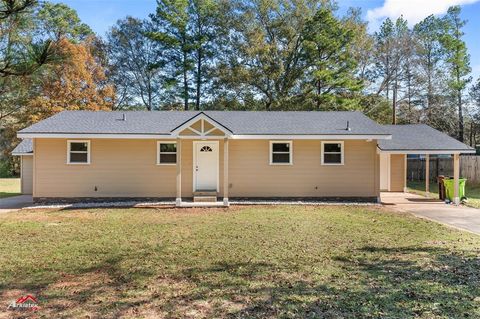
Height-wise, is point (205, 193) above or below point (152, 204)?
above

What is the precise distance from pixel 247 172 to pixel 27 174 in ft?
35.9

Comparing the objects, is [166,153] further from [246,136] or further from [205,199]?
[246,136]

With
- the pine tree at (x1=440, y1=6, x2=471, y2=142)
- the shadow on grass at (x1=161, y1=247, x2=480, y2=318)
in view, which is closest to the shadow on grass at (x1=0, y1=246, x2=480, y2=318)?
the shadow on grass at (x1=161, y1=247, x2=480, y2=318)

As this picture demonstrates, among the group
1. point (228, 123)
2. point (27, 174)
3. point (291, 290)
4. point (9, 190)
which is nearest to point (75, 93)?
point (9, 190)

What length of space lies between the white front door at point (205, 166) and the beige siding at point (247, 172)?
206 mm

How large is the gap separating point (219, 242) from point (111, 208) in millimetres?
6352

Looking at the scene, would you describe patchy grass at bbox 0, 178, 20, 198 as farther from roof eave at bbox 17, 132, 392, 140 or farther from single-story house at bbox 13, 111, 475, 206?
roof eave at bbox 17, 132, 392, 140

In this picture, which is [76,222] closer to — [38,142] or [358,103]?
[38,142]

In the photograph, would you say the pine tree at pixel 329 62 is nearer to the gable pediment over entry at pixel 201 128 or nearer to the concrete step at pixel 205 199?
the gable pediment over entry at pixel 201 128

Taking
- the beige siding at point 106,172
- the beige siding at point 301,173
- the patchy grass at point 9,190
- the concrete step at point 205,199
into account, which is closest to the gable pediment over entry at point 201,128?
the beige siding at point 301,173

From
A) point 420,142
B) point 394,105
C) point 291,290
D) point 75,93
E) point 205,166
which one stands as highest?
point 75,93

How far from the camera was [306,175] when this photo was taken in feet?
44.6

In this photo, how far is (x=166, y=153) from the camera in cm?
1355

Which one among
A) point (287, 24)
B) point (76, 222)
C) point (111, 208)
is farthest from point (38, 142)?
point (287, 24)
